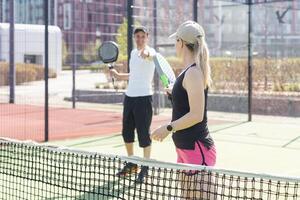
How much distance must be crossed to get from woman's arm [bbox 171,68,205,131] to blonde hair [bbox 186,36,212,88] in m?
0.07

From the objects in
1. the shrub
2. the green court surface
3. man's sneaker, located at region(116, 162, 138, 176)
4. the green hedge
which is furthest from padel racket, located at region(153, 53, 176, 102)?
the green hedge

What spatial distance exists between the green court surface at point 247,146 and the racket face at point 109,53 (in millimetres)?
2047

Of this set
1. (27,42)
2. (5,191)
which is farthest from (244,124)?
(5,191)

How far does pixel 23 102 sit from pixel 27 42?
5.09 meters

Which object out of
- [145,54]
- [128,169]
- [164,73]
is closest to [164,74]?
[164,73]

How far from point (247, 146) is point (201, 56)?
613cm

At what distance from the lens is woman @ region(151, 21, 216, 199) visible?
3770 mm

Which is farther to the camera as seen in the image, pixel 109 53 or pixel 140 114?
pixel 109 53

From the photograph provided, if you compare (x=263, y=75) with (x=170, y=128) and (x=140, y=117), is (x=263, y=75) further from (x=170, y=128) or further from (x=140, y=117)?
(x=170, y=128)

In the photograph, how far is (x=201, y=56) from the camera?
3.86 m

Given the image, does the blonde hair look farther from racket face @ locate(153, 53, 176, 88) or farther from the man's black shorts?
the man's black shorts

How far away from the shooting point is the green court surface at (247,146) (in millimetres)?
8008

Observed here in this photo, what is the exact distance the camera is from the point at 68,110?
1686 cm

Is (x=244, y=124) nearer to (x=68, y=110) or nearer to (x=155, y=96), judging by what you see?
(x=155, y=96)
